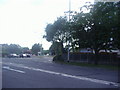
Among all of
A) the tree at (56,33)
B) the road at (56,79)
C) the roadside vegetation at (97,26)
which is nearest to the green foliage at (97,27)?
the roadside vegetation at (97,26)

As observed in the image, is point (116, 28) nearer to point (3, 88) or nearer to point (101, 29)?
point (101, 29)

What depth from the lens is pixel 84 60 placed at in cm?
3950

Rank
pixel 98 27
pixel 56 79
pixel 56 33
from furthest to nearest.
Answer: pixel 56 33, pixel 98 27, pixel 56 79

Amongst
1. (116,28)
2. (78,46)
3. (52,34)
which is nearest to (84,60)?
(78,46)

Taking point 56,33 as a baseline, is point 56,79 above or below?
below

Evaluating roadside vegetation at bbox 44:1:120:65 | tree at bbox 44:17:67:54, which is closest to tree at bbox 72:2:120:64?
roadside vegetation at bbox 44:1:120:65

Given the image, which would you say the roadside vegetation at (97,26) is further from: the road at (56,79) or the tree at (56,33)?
the road at (56,79)

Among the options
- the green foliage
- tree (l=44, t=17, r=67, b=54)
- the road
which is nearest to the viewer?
the road

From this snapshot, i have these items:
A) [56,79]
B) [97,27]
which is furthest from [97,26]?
[56,79]

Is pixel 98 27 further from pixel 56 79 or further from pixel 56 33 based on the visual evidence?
pixel 56 79

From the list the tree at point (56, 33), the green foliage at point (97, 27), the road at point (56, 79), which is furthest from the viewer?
the tree at point (56, 33)

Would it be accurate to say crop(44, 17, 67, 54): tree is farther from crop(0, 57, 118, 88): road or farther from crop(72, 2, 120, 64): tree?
crop(0, 57, 118, 88): road

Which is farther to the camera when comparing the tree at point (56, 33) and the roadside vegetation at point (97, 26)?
the tree at point (56, 33)

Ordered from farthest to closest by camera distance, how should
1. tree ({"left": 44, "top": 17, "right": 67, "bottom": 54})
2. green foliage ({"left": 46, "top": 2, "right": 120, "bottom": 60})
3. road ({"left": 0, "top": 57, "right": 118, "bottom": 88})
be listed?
tree ({"left": 44, "top": 17, "right": 67, "bottom": 54})
green foliage ({"left": 46, "top": 2, "right": 120, "bottom": 60})
road ({"left": 0, "top": 57, "right": 118, "bottom": 88})
